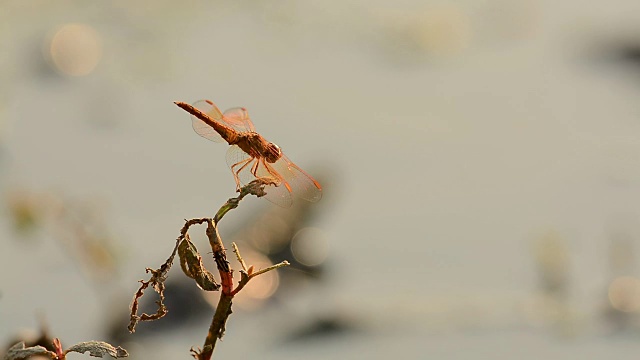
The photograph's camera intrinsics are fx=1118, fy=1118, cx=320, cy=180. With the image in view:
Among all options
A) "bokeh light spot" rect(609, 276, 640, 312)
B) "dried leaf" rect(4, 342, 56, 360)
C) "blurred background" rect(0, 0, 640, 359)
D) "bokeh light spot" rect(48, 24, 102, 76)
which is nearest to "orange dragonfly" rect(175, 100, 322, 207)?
"dried leaf" rect(4, 342, 56, 360)

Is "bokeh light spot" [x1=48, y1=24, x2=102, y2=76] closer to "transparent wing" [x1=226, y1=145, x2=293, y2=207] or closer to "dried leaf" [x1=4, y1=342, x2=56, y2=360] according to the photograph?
"transparent wing" [x1=226, y1=145, x2=293, y2=207]

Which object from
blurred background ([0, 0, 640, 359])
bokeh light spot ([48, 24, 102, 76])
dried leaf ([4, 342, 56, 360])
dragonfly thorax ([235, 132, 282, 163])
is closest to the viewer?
dried leaf ([4, 342, 56, 360])

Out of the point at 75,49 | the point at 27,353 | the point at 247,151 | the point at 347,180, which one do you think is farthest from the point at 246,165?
the point at 75,49

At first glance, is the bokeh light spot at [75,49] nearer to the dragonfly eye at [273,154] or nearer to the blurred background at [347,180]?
the blurred background at [347,180]

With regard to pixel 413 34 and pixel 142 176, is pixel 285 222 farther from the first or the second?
pixel 413 34

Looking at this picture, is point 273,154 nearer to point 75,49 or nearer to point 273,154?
point 273,154

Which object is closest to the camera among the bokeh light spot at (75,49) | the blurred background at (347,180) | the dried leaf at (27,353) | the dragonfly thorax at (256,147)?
the dried leaf at (27,353)

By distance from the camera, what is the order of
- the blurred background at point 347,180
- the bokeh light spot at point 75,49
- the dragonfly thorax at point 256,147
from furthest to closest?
the bokeh light spot at point 75,49, the blurred background at point 347,180, the dragonfly thorax at point 256,147

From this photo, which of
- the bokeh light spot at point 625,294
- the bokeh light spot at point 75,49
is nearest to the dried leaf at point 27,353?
the bokeh light spot at point 625,294
